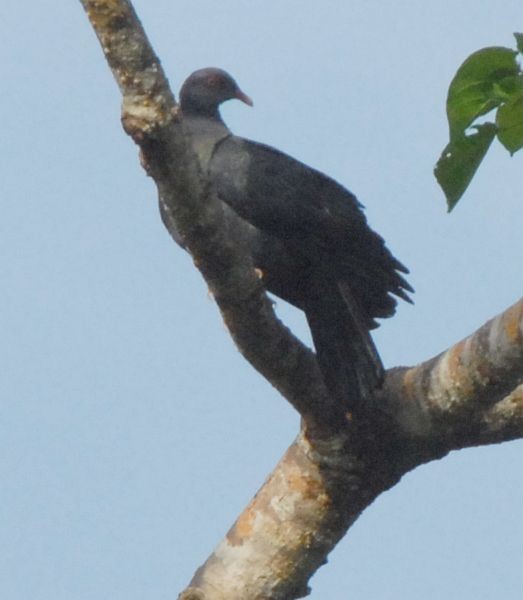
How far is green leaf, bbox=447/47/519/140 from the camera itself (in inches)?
110

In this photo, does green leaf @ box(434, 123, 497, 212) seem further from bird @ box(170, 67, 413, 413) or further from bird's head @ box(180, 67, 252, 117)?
bird's head @ box(180, 67, 252, 117)

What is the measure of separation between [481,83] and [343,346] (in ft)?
6.05

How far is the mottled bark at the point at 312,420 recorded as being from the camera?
12.1 feet

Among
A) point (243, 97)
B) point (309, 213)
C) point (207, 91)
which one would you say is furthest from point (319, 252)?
point (243, 97)

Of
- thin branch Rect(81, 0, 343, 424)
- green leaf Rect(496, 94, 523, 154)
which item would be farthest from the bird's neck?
green leaf Rect(496, 94, 523, 154)

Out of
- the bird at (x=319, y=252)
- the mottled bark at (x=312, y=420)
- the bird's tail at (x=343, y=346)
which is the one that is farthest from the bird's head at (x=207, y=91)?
the mottled bark at (x=312, y=420)

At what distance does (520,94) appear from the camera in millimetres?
2736

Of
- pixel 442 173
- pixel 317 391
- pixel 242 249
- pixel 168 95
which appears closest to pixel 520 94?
pixel 442 173

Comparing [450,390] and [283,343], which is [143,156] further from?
[450,390]

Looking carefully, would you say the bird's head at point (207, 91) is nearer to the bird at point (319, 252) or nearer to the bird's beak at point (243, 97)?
the bird's beak at point (243, 97)

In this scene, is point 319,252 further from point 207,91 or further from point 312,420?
point 207,91

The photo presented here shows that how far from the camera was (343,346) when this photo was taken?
4.54 meters

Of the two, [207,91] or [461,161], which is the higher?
[207,91]

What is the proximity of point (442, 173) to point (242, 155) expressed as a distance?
109 inches
